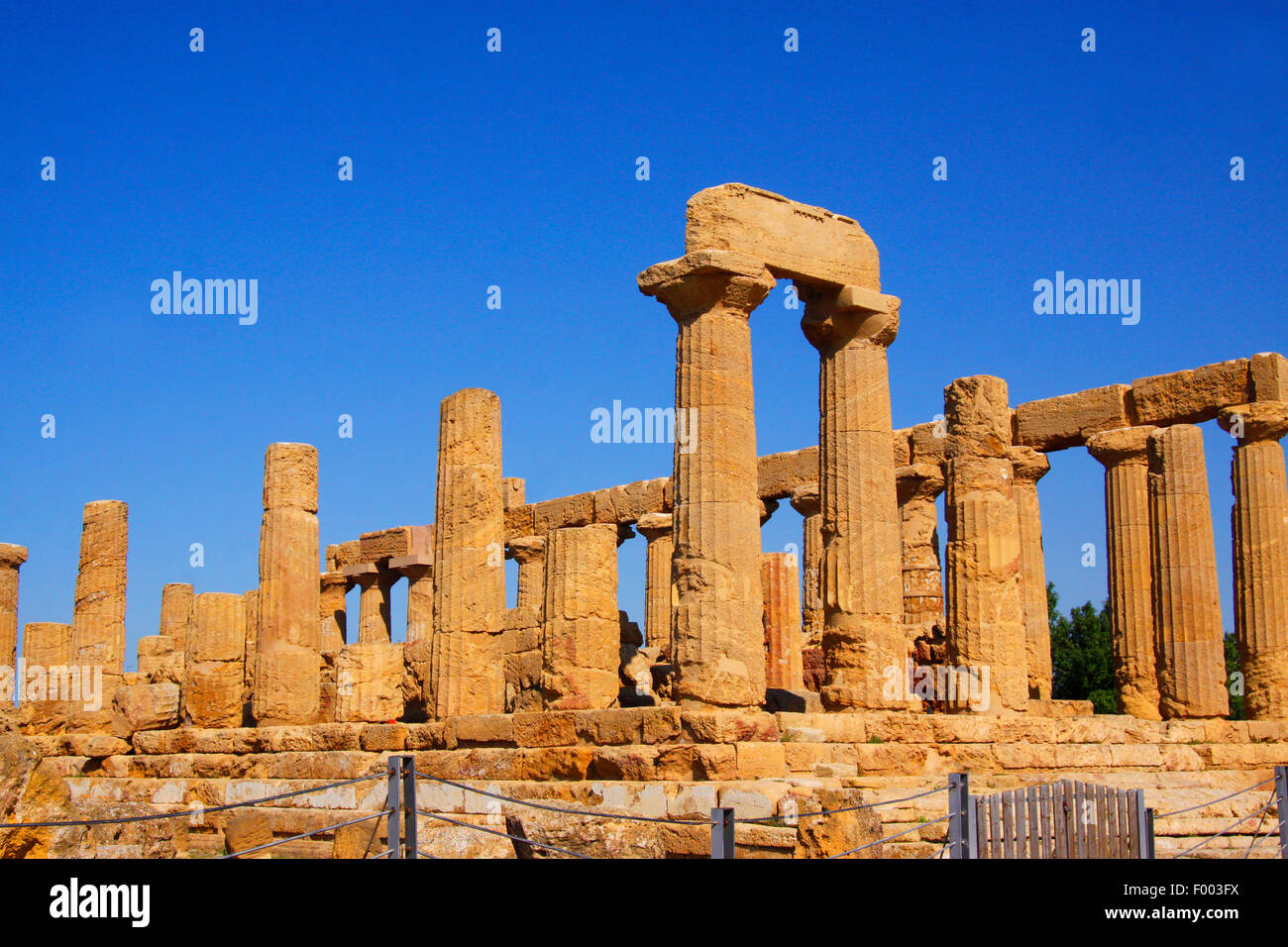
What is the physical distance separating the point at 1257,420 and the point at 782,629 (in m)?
7.75

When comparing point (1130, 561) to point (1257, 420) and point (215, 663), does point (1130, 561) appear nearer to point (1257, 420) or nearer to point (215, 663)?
point (1257, 420)

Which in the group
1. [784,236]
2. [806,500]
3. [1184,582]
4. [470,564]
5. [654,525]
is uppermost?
[784,236]

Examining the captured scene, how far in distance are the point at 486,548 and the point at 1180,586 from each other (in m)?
10.7

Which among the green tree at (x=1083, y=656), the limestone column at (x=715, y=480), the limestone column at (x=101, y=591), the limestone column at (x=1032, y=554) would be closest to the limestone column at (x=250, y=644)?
the limestone column at (x=101, y=591)

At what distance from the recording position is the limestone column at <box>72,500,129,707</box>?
88.9 ft

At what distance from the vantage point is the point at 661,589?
28188 mm

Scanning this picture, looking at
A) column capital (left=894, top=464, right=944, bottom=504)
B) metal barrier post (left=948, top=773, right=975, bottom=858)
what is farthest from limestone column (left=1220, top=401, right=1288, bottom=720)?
metal barrier post (left=948, top=773, right=975, bottom=858)

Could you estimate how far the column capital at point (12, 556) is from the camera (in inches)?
1178

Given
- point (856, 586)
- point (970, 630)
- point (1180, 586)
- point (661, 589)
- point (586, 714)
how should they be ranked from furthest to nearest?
point (661, 589), point (1180, 586), point (970, 630), point (856, 586), point (586, 714)

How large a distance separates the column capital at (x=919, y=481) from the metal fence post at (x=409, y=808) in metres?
17.2

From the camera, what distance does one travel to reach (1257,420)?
71.1 ft

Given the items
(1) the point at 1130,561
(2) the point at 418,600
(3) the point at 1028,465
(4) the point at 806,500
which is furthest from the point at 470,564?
(2) the point at 418,600
